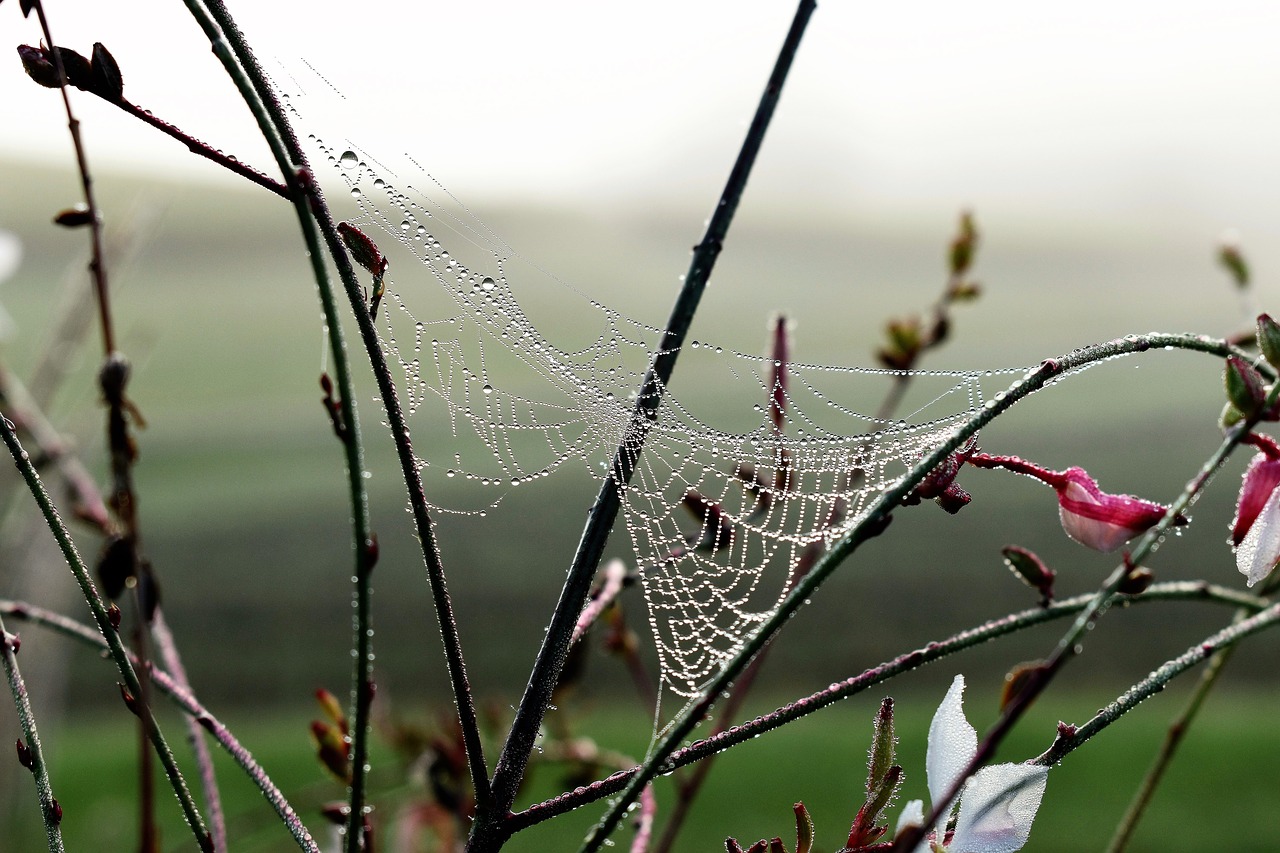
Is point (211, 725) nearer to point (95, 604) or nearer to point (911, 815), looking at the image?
point (95, 604)

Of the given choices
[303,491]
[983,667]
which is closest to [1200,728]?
[983,667]

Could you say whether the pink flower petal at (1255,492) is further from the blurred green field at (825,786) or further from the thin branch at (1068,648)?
the blurred green field at (825,786)

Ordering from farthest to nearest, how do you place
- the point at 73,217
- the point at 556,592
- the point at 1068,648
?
the point at 556,592, the point at 73,217, the point at 1068,648

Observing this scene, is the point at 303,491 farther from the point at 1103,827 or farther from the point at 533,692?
the point at 533,692

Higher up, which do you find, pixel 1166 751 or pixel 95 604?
pixel 95 604

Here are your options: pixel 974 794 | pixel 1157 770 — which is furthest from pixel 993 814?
pixel 1157 770
